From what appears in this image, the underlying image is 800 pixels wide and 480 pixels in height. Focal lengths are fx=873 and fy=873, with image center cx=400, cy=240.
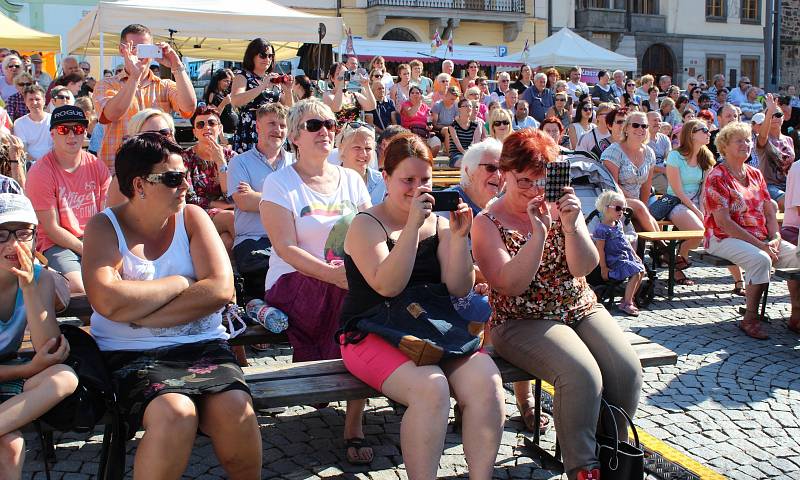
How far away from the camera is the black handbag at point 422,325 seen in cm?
329

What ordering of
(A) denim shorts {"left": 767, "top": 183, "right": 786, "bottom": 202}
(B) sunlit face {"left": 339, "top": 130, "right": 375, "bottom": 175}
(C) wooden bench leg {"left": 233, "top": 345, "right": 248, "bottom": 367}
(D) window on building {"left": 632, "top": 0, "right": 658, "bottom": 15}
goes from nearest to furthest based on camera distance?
(C) wooden bench leg {"left": 233, "top": 345, "right": 248, "bottom": 367} < (B) sunlit face {"left": 339, "top": 130, "right": 375, "bottom": 175} < (A) denim shorts {"left": 767, "top": 183, "right": 786, "bottom": 202} < (D) window on building {"left": 632, "top": 0, "right": 658, "bottom": 15}

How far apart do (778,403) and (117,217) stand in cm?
351

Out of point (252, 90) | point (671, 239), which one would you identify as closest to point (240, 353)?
→ point (252, 90)

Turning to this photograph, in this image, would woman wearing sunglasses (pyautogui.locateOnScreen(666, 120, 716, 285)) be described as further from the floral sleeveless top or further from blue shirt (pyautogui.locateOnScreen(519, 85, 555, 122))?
blue shirt (pyautogui.locateOnScreen(519, 85, 555, 122))

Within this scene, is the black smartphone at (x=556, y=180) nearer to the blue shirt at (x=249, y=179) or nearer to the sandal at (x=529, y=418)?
the sandal at (x=529, y=418)

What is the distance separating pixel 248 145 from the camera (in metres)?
6.63

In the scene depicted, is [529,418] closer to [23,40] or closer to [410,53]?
[23,40]

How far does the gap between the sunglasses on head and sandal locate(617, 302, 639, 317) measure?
160 inches

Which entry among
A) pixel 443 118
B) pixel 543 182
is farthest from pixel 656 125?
pixel 543 182

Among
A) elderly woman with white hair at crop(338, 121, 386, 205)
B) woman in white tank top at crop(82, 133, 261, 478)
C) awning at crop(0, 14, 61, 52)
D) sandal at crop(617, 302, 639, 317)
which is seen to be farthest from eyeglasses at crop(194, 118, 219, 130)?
awning at crop(0, 14, 61, 52)

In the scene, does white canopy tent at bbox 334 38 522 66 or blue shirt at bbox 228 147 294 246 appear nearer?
blue shirt at bbox 228 147 294 246

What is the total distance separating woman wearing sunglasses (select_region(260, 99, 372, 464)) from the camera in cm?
410

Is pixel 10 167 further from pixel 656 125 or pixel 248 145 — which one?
pixel 656 125

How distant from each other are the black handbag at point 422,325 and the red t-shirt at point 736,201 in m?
3.58
